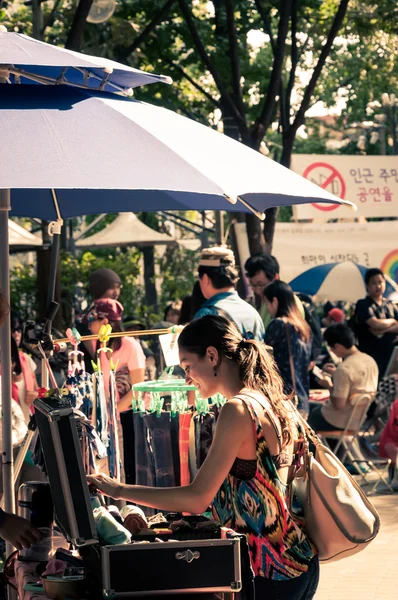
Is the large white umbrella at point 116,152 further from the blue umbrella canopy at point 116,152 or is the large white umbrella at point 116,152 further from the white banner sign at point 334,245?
the white banner sign at point 334,245

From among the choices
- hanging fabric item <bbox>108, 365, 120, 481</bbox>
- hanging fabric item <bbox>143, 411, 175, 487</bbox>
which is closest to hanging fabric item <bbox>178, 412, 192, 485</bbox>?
hanging fabric item <bbox>143, 411, 175, 487</bbox>

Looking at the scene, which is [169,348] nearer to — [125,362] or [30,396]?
[125,362]

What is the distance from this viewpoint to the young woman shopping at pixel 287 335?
8.09 metres

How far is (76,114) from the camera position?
3.90 m

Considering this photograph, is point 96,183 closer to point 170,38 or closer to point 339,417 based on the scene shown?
point 339,417

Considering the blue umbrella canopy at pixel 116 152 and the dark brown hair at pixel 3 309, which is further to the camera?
the dark brown hair at pixel 3 309

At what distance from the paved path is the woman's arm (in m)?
3.20

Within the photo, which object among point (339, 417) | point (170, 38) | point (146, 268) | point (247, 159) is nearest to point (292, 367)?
point (339, 417)

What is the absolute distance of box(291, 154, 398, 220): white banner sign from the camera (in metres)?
16.7

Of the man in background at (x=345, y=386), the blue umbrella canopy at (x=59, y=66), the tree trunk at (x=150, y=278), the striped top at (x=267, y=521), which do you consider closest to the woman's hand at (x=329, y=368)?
the man in background at (x=345, y=386)

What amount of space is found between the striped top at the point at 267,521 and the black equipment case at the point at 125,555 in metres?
0.28

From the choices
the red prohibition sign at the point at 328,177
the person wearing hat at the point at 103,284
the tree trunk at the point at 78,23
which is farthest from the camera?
the red prohibition sign at the point at 328,177

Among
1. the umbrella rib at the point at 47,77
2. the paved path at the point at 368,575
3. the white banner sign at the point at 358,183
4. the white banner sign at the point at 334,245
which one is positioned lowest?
the paved path at the point at 368,575

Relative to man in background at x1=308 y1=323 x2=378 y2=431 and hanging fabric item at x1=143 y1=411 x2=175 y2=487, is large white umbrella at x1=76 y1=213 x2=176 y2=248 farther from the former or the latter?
hanging fabric item at x1=143 y1=411 x2=175 y2=487
